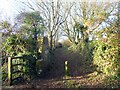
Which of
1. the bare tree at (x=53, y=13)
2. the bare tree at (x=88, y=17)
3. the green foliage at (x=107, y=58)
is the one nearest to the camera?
the green foliage at (x=107, y=58)

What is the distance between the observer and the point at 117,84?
18.1 feet

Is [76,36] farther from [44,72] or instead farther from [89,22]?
[44,72]

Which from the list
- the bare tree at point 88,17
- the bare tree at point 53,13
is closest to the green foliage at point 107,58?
the bare tree at point 88,17

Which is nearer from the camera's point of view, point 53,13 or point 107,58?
point 107,58

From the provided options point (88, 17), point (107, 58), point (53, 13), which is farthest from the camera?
point (53, 13)

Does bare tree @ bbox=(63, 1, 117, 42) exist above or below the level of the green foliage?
above

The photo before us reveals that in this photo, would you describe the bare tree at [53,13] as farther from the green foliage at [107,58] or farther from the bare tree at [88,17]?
the green foliage at [107,58]

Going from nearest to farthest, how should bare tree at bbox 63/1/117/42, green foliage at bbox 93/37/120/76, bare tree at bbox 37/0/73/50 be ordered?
green foliage at bbox 93/37/120/76
bare tree at bbox 63/1/117/42
bare tree at bbox 37/0/73/50

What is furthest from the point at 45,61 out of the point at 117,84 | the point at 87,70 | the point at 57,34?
the point at 117,84

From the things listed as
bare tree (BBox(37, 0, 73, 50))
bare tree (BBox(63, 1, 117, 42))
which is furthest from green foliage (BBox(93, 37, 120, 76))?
bare tree (BBox(37, 0, 73, 50))

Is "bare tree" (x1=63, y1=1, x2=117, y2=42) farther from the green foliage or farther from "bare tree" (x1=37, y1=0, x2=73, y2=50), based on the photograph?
the green foliage

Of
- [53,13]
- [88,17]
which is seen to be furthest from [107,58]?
[53,13]

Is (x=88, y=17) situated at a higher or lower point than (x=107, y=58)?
higher

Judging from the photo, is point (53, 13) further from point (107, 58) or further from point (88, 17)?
point (107, 58)
